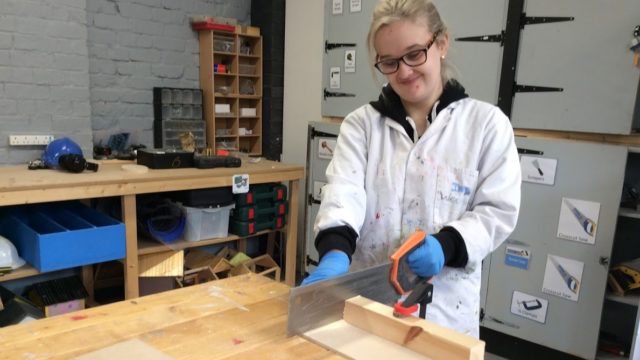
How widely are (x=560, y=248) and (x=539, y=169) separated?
1.28 ft

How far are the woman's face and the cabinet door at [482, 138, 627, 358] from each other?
131 centimetres

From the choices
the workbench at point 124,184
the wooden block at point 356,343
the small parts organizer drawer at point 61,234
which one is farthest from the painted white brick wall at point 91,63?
the wooden block at point 356,343

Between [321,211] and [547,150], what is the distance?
5.03 feet

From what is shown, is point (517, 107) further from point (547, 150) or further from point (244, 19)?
point (244, 19)

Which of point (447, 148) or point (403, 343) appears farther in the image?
point (447, 148)

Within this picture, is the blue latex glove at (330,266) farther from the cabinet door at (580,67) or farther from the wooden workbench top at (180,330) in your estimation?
the cabinet door at (580,67)

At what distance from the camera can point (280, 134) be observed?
388 centimetres

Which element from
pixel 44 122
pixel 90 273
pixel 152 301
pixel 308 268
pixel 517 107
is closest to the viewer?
pixel 152 301

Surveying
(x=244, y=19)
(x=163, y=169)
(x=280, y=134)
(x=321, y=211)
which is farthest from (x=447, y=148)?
(x=244, y=19)

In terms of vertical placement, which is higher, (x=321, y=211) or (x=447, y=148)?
(x=447, y=148)

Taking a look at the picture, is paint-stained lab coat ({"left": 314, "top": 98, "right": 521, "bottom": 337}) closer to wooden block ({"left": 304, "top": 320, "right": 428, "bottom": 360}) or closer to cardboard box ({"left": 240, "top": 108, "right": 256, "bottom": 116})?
wooden block ({"left": 304, "top": 320, "right": 428, "bottom": 360})

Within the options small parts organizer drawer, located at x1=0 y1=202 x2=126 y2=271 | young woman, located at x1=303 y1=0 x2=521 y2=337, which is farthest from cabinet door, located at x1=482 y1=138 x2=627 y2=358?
small parts organizer drawer, located at x1=0 y1=202 x2=126 y2=271

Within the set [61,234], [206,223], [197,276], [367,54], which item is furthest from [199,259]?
[367,54]

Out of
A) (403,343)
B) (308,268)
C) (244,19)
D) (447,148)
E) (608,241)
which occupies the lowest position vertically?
(308,268)
